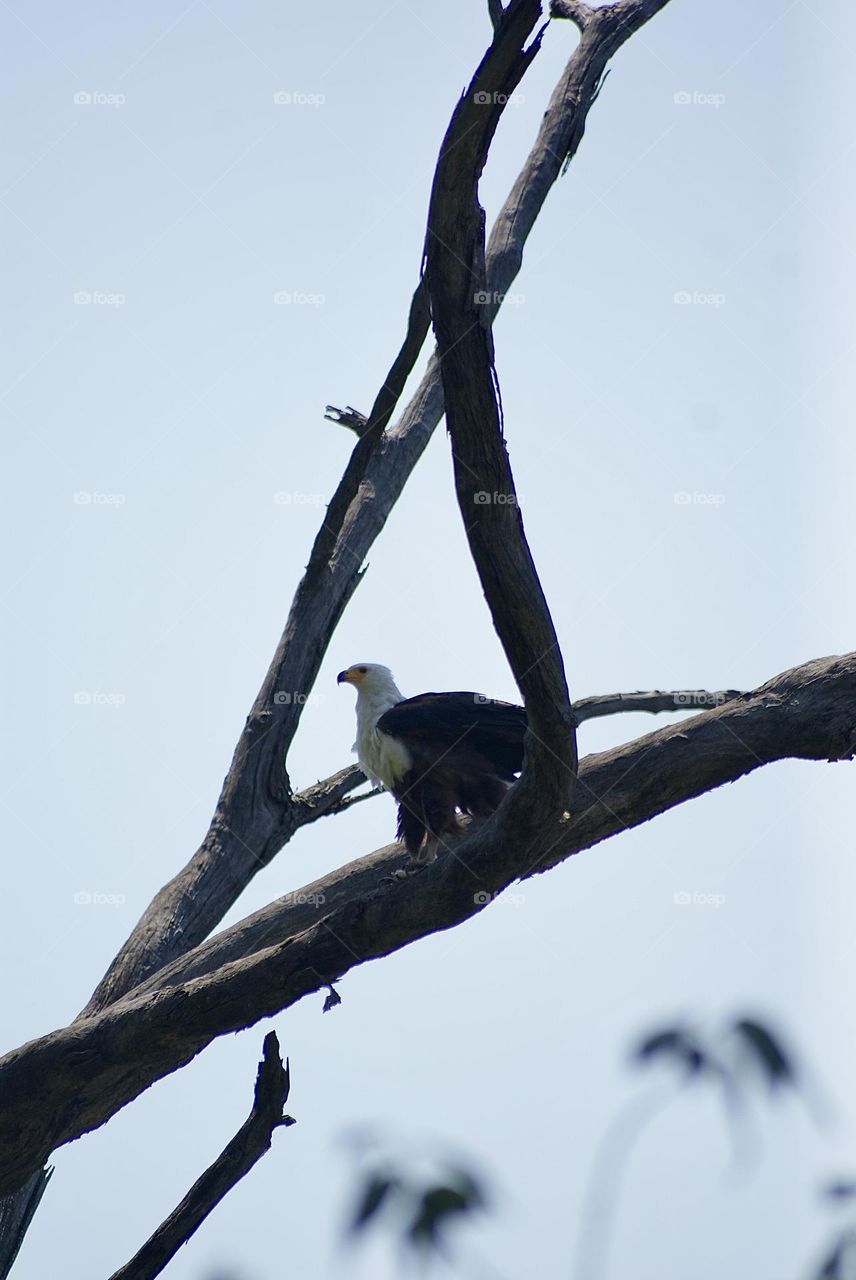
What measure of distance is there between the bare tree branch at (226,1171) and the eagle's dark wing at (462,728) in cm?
231

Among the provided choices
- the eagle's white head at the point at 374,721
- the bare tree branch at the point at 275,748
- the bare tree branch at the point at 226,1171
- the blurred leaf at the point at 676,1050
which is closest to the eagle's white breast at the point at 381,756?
the eagle's white head at the point at 374,721

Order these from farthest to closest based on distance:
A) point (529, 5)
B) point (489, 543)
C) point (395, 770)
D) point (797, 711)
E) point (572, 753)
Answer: point (395, 770), point (797, 711), point (572, 753), point (489, 543), point (529, 5)

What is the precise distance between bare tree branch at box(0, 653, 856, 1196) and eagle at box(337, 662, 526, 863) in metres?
1.15

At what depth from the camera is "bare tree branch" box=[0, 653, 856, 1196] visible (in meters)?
4.12

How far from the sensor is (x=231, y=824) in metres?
6.30

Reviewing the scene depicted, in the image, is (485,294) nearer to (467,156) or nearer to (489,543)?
(467,156)

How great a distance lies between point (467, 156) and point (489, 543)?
3.09ft

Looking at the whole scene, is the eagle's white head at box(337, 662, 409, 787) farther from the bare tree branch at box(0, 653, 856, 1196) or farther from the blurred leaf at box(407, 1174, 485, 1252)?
the blurred leaf at box(407, 1174, 485, 1252)

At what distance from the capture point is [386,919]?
412 cm

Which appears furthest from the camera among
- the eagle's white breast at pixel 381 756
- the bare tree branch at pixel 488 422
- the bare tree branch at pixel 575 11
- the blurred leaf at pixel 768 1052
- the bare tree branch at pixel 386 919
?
the bare tree branch at pixel 575 11

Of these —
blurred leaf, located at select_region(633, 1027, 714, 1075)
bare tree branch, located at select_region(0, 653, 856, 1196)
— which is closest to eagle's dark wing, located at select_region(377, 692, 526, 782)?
bare tree branch, located at select_region(0, 653, 856, 1196)

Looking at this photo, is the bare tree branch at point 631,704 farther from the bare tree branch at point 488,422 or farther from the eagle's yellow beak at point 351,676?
the bare tree branch at point 488,422

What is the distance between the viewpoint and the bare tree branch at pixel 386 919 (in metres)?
4.12

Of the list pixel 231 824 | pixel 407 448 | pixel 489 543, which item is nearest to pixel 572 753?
pixel 489 543
